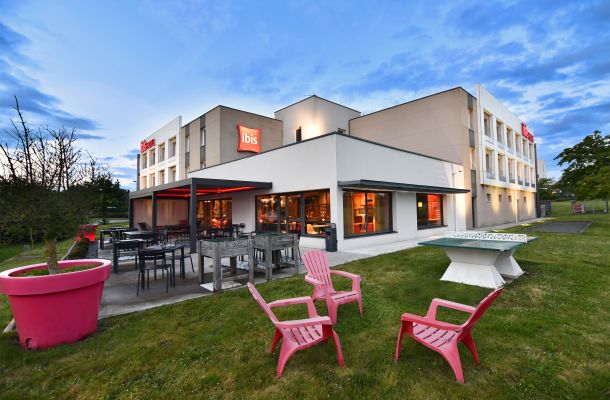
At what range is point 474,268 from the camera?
5336 millimetres

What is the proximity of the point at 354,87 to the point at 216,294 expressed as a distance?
180ft

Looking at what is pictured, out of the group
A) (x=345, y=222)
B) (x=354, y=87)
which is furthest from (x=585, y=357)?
(x=354, y=87)

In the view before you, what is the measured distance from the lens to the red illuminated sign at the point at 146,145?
29.4 m

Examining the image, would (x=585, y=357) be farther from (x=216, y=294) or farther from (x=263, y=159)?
(x=263, y=159)

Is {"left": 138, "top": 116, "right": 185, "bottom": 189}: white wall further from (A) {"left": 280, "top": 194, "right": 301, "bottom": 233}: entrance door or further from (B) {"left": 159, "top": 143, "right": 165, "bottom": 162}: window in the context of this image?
(A) {"left": 280, "top": 194, "right": 301, "bottom": 233}: entrance door

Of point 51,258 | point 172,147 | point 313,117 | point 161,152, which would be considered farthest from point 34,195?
point 161,152

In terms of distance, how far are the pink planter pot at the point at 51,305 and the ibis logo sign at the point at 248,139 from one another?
60.6ft

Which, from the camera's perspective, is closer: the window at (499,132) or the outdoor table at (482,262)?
the outdoor table at (482,262)

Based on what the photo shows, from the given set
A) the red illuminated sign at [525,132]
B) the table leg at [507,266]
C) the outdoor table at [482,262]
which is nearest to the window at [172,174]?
the outdoor table at [482,262]

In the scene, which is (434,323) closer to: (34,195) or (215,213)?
(34,195)

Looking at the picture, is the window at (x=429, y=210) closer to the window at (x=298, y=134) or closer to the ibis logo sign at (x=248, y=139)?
the window at (x=298, y=134)

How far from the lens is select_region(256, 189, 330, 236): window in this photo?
10.9m

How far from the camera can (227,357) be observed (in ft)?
9.41

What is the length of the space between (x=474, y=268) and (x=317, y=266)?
3218mm
